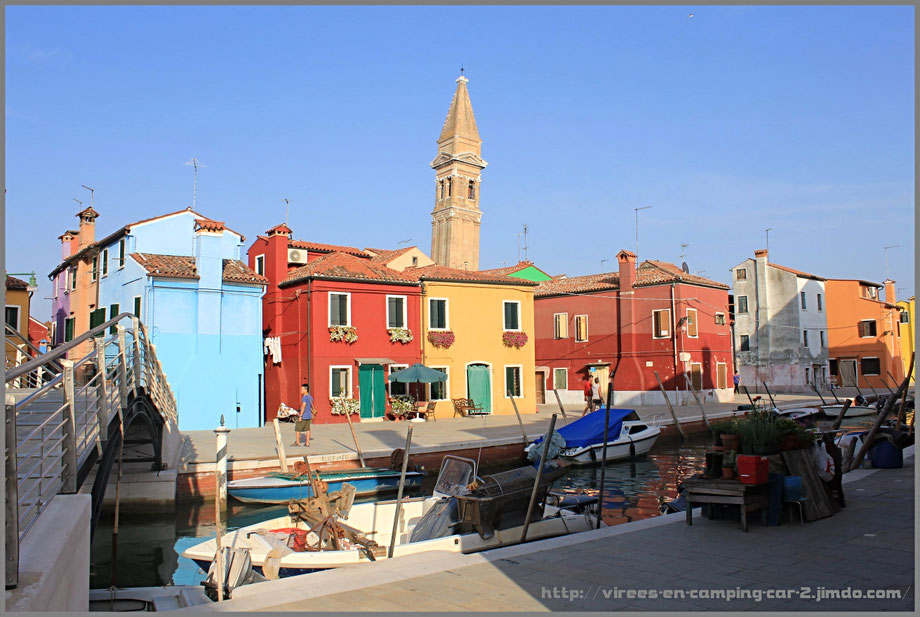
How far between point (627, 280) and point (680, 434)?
12.8 m

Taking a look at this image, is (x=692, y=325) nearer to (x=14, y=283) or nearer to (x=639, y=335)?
(x=639, y=335)

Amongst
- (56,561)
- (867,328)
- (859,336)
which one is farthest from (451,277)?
(867,328)

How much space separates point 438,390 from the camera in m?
30.8

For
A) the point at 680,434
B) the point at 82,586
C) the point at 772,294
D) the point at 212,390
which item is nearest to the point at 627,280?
the point at 680,434

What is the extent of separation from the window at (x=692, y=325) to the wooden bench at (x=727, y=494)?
3010cm

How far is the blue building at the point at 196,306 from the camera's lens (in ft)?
83.8

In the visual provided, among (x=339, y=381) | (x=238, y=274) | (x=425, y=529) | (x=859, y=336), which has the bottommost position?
(x=425, y=529)

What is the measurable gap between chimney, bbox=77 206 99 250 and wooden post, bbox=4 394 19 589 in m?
31.0

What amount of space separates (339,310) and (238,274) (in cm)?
411

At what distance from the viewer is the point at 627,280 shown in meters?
38.8

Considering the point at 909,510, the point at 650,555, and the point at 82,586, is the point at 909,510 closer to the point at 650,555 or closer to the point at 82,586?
the point at 650,555

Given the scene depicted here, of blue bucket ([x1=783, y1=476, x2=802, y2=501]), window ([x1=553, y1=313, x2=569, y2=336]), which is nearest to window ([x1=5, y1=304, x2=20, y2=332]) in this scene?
window ([x1=553, y1=313, x2=569, y2=336])

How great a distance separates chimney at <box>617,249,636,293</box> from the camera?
126ft

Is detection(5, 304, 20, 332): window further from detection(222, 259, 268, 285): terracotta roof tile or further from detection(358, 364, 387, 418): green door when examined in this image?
detection(358, 364, 387, 418): green door
